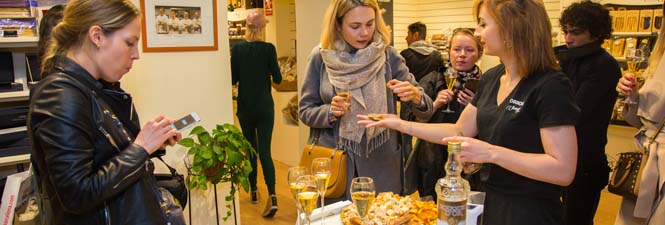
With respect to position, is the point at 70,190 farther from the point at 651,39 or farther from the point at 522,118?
the point at 651,39

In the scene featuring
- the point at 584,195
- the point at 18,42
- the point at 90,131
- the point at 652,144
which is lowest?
the point at 584,195

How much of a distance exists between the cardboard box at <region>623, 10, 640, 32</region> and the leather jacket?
5079 millimetres

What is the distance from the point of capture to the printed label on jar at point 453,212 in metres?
1.39

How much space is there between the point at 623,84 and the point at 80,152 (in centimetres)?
260

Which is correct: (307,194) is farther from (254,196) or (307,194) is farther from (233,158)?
(254,196)

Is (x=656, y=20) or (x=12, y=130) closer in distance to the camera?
(x=12, y=130)

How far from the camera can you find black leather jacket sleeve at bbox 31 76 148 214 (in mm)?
1432

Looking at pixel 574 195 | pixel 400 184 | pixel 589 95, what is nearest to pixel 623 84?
pixel 589 95

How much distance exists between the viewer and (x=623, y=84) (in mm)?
2643

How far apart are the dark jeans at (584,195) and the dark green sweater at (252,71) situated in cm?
283

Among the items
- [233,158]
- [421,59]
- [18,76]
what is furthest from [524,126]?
[421,59]

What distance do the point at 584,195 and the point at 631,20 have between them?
9.41ft

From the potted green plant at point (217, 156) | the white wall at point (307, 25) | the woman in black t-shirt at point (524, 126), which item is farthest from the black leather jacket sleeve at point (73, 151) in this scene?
the white wall at point (307, 25)

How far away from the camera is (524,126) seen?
1687mm
